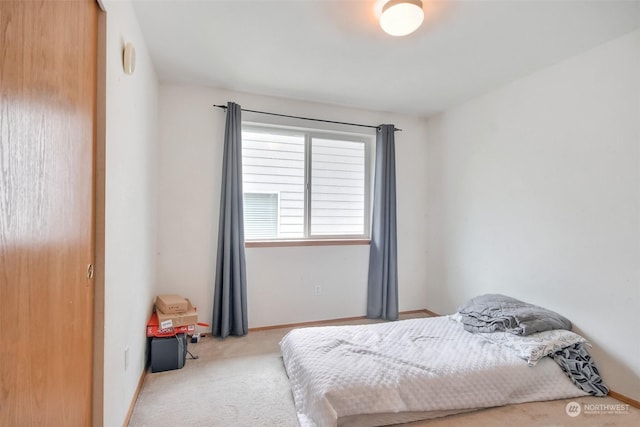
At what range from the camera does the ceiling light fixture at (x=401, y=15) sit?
171 centimetres

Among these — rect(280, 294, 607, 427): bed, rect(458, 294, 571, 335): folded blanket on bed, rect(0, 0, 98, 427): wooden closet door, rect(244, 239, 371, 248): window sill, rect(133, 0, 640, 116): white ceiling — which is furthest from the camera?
rect(244, 239, 371, 248): window sill

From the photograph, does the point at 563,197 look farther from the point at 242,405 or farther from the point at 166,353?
the point at 166,353

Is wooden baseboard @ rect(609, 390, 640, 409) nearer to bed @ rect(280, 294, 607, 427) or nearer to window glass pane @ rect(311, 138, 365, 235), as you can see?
bed @ rect(280, 294, 607, 427)

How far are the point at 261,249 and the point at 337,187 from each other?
3.72 feet

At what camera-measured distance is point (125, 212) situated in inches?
68.7

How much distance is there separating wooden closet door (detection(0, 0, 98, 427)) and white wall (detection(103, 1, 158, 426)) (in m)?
0.17

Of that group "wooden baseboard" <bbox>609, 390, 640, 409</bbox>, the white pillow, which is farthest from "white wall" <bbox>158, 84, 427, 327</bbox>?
"wooden baseboard" <bbox>609, 390, 640, 409</bbox>

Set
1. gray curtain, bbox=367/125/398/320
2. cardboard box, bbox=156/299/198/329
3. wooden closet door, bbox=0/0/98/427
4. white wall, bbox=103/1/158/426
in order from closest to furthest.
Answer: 1. wooden closet door, bbox=0/0/98/427
2. white wall, bbox=103/1/158/426
3. cardboard box, bbox=156/299/198/329
4. gray curtain, bbox=367/125/398/320

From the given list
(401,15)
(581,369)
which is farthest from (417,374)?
(401,15)

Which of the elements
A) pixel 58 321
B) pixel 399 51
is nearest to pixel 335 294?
pixel 399 51

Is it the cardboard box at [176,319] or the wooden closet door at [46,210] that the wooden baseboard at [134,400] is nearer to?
the cardboard box at [176,319]

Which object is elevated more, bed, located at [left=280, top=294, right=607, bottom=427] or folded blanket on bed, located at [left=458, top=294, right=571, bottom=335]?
folded blanket on bed, located at [left=458, top=294, right=571, bottom=335]

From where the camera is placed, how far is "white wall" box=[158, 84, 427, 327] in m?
2.99

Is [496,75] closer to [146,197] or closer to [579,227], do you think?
[579,227]
